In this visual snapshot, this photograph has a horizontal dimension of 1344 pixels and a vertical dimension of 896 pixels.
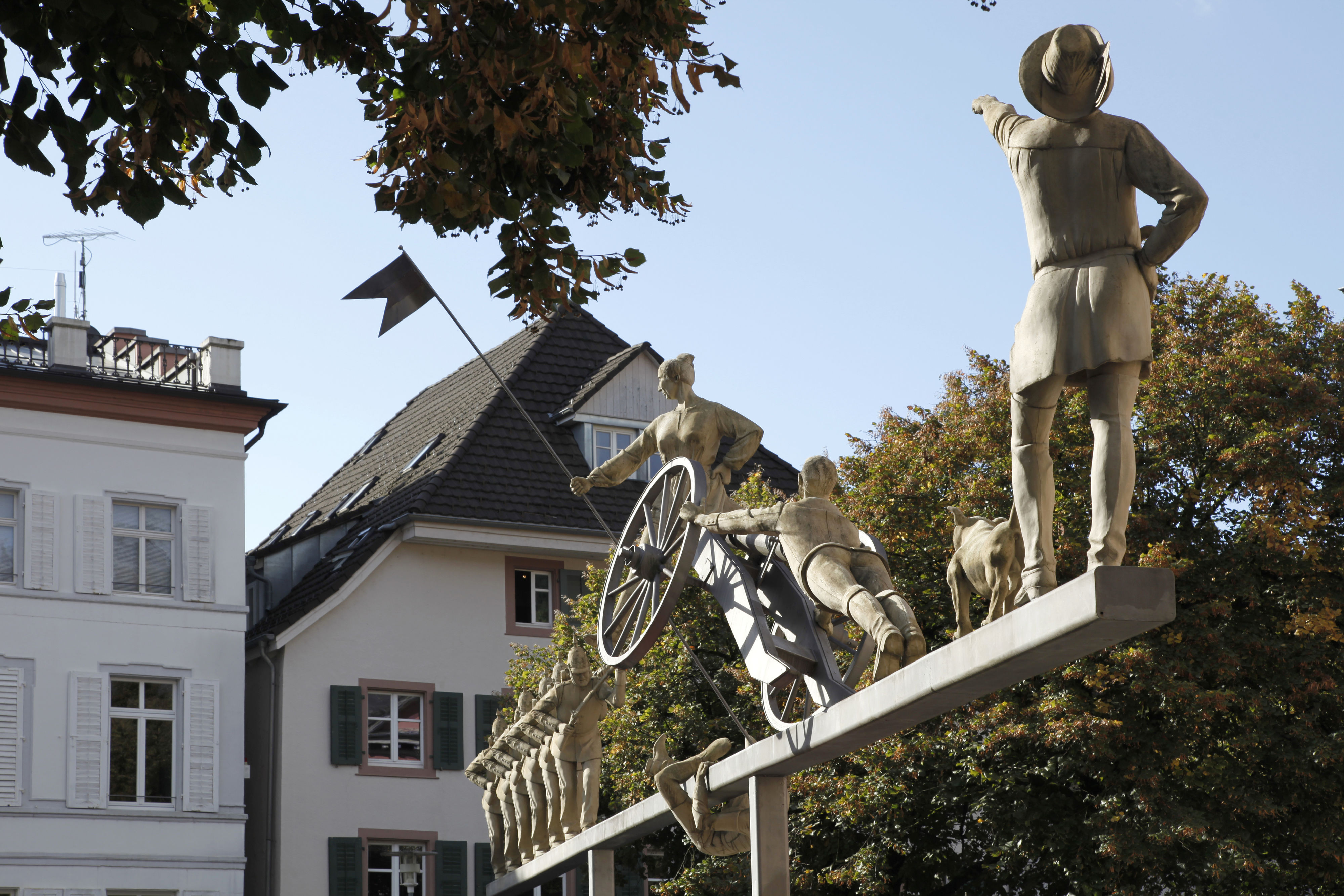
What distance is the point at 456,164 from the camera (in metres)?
7.78

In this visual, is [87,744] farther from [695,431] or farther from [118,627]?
[695,431]

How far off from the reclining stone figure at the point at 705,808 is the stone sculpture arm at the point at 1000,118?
202 inches

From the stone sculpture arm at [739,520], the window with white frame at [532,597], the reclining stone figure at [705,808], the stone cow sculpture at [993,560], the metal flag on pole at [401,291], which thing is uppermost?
the window with white frame at [532,597]

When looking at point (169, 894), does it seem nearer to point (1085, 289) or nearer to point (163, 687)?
point (163, 687)

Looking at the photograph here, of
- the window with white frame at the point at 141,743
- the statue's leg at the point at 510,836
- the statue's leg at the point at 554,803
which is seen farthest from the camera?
the window with white frame at the point at 141,743

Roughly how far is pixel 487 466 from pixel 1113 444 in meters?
23.3

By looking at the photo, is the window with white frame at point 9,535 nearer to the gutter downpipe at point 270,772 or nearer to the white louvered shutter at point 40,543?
the white louvered shutter at point 40,543

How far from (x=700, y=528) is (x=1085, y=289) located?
16.2 feet

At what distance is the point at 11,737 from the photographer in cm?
2566

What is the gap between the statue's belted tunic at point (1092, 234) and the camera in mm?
7883

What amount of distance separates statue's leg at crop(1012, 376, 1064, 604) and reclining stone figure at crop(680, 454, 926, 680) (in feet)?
5.13

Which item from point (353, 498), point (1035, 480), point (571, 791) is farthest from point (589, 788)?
point (353, 498)

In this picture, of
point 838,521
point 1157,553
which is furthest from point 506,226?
point 1157,553

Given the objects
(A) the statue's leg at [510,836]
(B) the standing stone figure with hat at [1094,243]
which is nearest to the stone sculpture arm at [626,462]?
(A) the statue's leg at [510,836]
